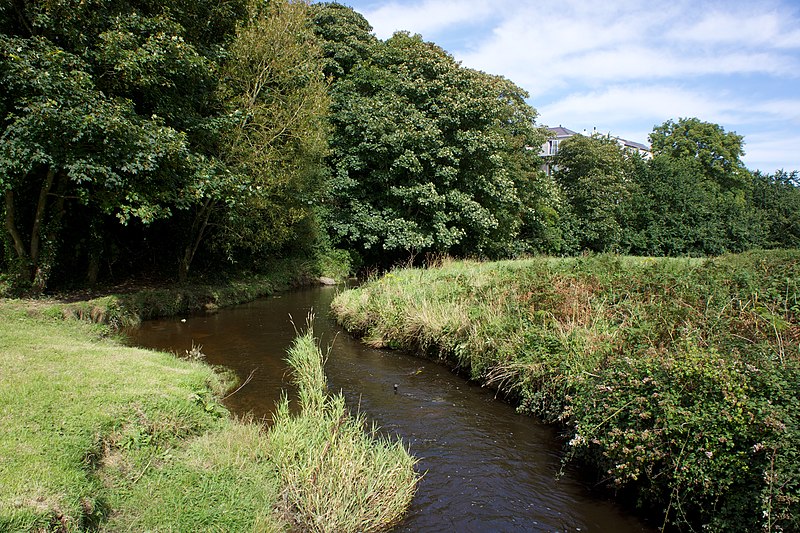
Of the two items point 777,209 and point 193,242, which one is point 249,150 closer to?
point 193,242

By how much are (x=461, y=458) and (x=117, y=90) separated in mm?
12914

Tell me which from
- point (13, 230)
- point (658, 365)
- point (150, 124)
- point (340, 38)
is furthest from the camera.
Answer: point (340, 38)

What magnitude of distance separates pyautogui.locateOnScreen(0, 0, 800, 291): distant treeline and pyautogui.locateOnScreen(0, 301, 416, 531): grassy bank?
717 cm

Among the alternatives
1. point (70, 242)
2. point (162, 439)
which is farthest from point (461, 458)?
point (70, 242)

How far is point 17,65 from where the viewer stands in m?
10.6

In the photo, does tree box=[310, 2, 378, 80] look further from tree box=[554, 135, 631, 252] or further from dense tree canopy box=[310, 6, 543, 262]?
tree box=[554, 135, 631, 252]

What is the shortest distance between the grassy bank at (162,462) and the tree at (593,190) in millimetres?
36645

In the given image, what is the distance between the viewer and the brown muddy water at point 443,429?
530 cm

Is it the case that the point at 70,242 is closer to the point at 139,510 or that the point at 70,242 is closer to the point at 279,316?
the point at 279,316

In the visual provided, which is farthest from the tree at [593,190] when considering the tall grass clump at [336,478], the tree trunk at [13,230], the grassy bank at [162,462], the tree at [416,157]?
the tall grass clump at [336,478]

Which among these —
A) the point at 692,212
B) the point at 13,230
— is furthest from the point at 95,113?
the point at 692,212

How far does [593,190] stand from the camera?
39.2m

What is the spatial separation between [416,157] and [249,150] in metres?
10.4

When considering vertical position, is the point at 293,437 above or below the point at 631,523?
above
